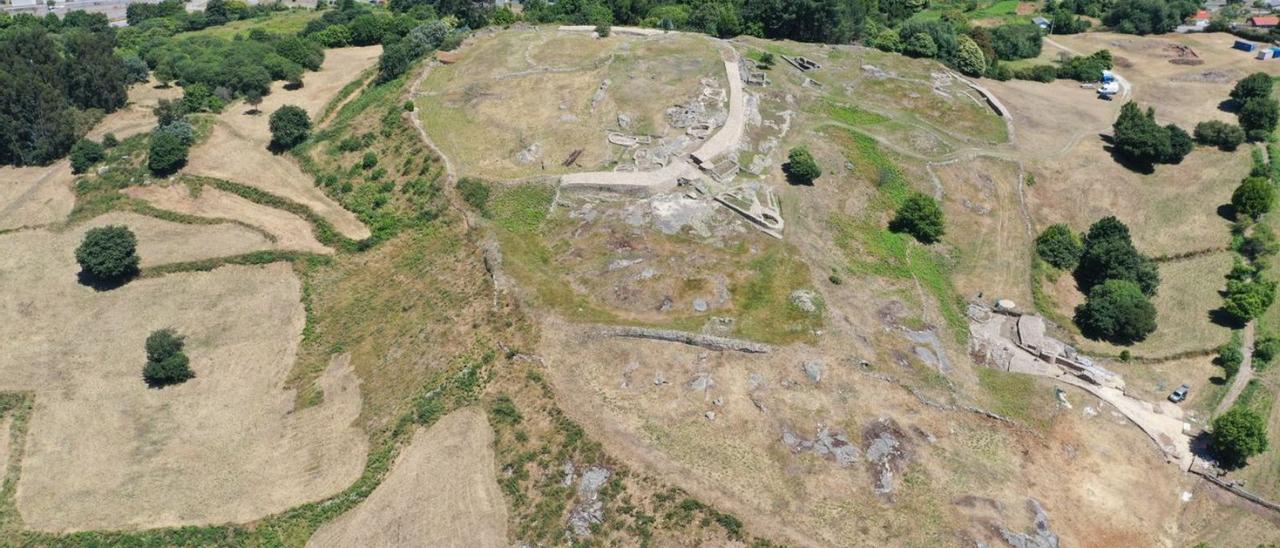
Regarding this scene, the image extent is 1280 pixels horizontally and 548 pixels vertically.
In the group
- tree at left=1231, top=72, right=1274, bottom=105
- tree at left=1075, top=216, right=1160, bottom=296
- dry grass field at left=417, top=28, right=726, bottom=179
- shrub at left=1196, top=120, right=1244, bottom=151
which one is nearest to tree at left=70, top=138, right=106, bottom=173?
dry grass field at left=417, top=28, right=726, bottom=179

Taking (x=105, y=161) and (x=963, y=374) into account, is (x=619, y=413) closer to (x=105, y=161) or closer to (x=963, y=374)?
(x=963, y=374)

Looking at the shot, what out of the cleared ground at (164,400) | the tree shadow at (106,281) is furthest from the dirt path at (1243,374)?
the tree shadow at (106,281)

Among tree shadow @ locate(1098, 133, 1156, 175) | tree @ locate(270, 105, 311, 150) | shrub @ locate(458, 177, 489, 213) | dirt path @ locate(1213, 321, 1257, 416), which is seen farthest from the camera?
tree shadow @ locate(1098, 133, 1156, 175)

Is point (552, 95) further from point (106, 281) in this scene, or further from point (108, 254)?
point (106, 281)

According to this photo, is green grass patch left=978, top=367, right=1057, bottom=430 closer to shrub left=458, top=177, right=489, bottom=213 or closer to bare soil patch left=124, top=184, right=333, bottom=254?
shrub left=458, top=177, right=489, bottom=213

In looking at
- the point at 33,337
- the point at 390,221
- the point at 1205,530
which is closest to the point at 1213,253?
the point at 1205,530

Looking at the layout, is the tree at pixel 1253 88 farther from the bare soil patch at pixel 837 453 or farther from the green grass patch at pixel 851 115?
the bare soil patch at pixel 837 453
